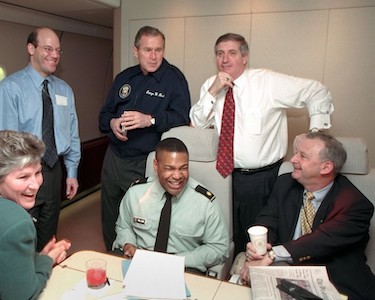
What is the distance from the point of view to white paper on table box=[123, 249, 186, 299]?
135 centimetres

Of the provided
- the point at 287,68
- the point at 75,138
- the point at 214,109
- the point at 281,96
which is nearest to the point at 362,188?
the point at 281,96

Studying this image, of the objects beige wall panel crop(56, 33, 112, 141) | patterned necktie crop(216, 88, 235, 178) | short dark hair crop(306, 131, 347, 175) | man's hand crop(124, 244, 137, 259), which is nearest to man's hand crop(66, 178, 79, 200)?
man's hand crop(124, 244, 137, 259)

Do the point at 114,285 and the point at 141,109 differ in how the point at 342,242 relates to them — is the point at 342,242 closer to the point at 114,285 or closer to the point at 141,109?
the point at 114,285

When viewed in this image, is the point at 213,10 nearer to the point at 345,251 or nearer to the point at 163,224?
the point at 163,224

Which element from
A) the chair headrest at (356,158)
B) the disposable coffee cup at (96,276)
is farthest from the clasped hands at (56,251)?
the chair headrest at (356,158)

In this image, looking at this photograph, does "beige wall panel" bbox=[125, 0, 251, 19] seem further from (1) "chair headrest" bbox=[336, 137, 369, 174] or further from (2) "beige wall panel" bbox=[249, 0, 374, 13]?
(1) "chair headrest" bbox=[336, 137, 369, 174]

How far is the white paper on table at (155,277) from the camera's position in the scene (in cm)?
135

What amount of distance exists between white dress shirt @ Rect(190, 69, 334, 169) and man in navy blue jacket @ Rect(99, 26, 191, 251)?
281mm

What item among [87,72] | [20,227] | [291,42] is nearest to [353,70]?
[291,42]

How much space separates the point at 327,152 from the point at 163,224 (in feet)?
3.18

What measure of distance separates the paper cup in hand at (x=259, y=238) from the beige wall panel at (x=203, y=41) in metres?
2.00

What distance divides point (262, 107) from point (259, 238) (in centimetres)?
102

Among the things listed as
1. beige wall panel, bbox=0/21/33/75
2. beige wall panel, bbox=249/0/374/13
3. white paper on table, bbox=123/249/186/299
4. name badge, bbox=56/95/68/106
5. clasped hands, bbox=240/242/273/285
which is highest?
beige wall panel, bbox=249/0/374/13

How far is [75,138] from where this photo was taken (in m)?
2.78
